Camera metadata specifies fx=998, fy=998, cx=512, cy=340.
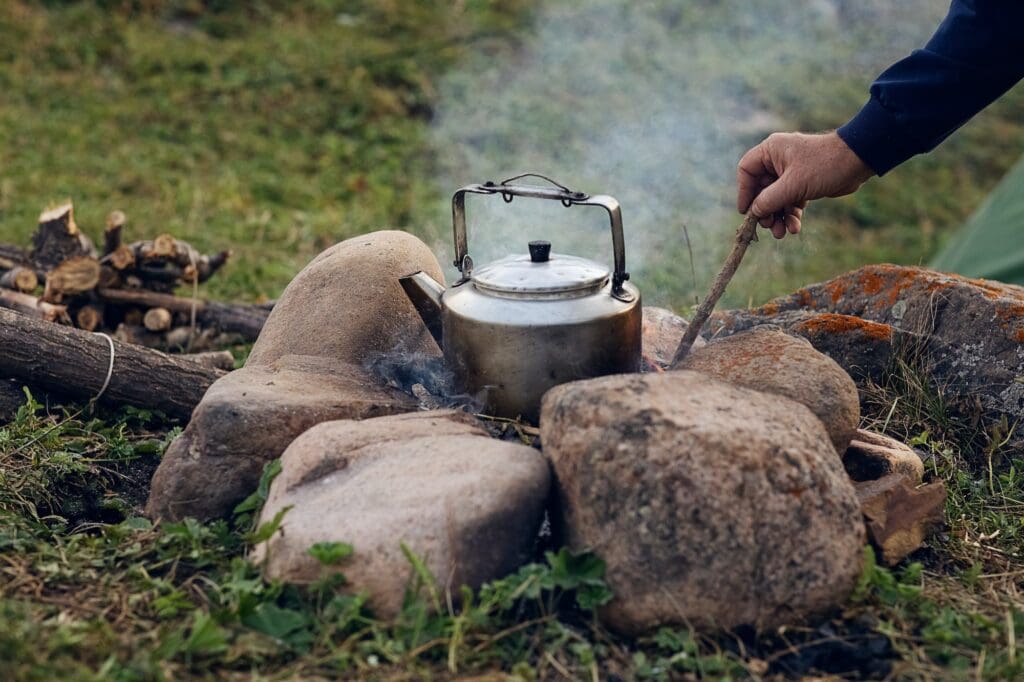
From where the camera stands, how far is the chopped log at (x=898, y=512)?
2.89m

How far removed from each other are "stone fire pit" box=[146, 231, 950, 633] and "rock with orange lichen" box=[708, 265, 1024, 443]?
0.90 metres

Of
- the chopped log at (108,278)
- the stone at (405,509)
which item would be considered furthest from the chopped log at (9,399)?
the stone at (405,509)

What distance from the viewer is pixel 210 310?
513cm

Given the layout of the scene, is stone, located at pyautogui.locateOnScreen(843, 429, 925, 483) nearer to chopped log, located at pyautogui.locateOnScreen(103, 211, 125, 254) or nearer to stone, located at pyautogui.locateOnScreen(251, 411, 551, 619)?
stone, located at pyautogui.locateOnScreen(251, 411, 551, 619)

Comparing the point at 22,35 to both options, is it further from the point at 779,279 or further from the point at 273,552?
the point at 273,552

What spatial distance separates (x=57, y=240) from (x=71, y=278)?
38 cm

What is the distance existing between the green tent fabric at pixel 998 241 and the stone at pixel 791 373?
3.14 meters

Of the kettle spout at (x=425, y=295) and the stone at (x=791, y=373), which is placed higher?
the kettle spout at (x=425, y=295)

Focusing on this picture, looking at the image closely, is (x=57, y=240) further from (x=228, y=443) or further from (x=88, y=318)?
(x=228, y=443)

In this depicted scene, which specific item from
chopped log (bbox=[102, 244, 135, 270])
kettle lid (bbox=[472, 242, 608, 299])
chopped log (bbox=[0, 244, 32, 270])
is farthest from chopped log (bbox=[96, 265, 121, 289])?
kettle lid (bbox=[472, 242, 608, 299])

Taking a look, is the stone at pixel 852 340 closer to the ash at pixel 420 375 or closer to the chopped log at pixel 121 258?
the ash at pixel 420 375

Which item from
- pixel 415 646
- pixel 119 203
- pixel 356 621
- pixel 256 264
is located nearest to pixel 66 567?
pixel 356 621

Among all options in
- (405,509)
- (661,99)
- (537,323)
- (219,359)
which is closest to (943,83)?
(537,323)

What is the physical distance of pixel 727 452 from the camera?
8.30 feet
